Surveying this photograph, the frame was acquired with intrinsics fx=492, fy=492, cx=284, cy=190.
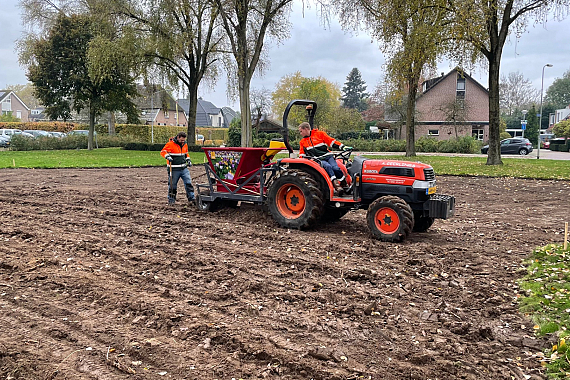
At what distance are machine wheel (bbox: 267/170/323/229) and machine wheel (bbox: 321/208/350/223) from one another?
0.60 m

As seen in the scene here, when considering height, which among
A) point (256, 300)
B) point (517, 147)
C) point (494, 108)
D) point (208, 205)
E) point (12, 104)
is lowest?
point (256, 300)

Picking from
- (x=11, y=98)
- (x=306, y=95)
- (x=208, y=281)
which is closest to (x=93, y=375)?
(x=208, y=281)

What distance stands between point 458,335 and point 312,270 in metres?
2.11

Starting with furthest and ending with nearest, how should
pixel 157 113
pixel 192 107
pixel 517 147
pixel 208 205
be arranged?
pixel 157 113
pixel 517 147
pixel 192 107
pixel 208 205

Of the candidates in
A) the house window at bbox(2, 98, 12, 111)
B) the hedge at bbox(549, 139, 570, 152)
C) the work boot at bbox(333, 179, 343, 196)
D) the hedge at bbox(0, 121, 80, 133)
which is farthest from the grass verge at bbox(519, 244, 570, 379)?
the house window at bbox(2, 98, 12, 111)

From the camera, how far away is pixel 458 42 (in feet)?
61.5

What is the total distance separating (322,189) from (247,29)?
65.5ft

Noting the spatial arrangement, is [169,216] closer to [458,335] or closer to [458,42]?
[458,335]

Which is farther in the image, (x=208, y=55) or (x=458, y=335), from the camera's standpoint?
(x=208, y=55)

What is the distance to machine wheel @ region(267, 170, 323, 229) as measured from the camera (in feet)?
26.2

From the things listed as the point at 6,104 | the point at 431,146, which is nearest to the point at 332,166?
the point at 431,146

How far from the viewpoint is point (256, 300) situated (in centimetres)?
489

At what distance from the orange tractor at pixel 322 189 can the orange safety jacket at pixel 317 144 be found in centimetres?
17

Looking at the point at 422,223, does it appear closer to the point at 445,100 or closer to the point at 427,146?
the point at 427,146
